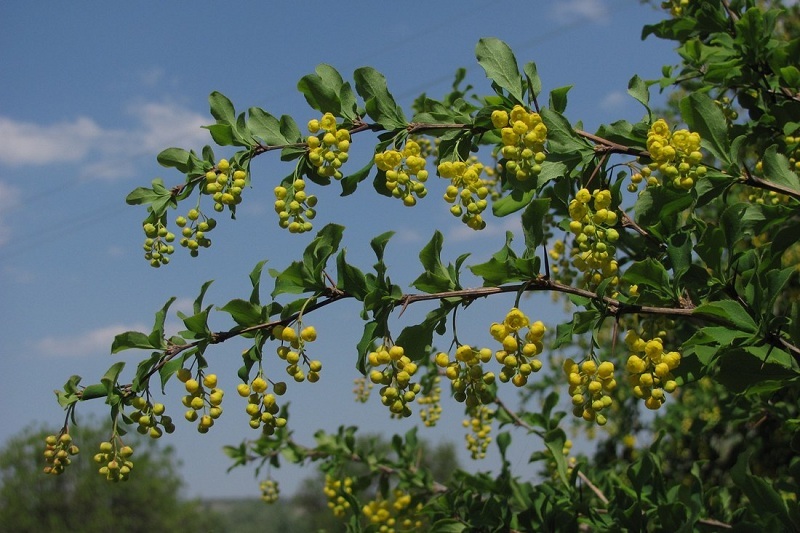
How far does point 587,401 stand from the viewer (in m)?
2.07

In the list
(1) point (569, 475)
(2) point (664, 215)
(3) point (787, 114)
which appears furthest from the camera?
(1) point (569, 475)

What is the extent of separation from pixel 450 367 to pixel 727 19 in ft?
7.97

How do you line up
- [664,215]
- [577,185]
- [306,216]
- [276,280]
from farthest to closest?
[577,185] < [306,216] < [664,215] < [276,280]

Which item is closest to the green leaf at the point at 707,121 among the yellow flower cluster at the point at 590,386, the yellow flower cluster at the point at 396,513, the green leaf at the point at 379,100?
the yellow flower cluster at the point at 590,386

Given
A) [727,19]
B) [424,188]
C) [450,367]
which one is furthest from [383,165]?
[727,19]

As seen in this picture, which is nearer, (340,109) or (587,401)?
(587,401)

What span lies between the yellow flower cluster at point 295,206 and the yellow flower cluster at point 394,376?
0.56 metres

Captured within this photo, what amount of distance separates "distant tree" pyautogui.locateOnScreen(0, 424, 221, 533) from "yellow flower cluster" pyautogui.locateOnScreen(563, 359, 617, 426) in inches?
1239

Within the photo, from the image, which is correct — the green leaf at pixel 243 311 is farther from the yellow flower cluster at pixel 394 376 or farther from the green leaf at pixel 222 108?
the green leaf at pixel 222 108

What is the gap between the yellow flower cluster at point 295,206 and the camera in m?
2.47

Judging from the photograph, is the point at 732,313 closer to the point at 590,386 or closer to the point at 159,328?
the point at 590,386

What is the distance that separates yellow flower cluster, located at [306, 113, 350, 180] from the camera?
2.46m

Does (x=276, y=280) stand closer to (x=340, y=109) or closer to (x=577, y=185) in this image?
(x=340, y=109)

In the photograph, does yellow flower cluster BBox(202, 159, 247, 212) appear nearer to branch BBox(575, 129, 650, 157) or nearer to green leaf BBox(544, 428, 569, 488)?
branch BBox(575, 129, 650, 157)
